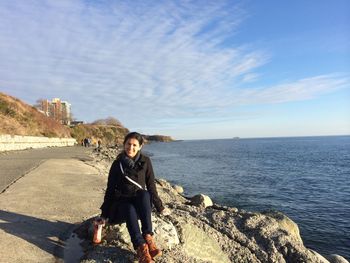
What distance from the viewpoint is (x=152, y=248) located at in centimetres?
487

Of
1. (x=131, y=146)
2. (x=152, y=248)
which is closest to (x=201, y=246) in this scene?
(x=152, y=248)

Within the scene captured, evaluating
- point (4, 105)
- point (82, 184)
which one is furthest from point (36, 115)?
point (82, 184)

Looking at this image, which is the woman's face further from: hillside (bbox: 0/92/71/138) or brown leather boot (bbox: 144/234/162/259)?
hillside (bbox: 0/92/71/138)

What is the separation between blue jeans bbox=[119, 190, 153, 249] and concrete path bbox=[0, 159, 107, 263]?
3.73 ft

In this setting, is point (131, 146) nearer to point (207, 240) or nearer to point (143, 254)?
point (143, 254)

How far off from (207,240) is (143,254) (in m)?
1.62

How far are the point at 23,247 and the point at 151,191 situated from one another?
83.2 inches

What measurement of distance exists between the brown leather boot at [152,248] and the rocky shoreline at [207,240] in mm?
214

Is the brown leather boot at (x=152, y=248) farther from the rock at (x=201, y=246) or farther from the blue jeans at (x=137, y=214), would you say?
the rock at (x=201, y=246)

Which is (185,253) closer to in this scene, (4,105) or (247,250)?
(247,250)

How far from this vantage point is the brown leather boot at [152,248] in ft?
15.8

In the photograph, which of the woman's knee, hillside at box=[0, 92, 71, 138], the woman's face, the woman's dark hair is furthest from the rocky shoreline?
hillside at box=[0, 92, 71, 138]

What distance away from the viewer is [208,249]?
5871 millimetres

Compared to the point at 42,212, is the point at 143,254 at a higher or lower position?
lower
